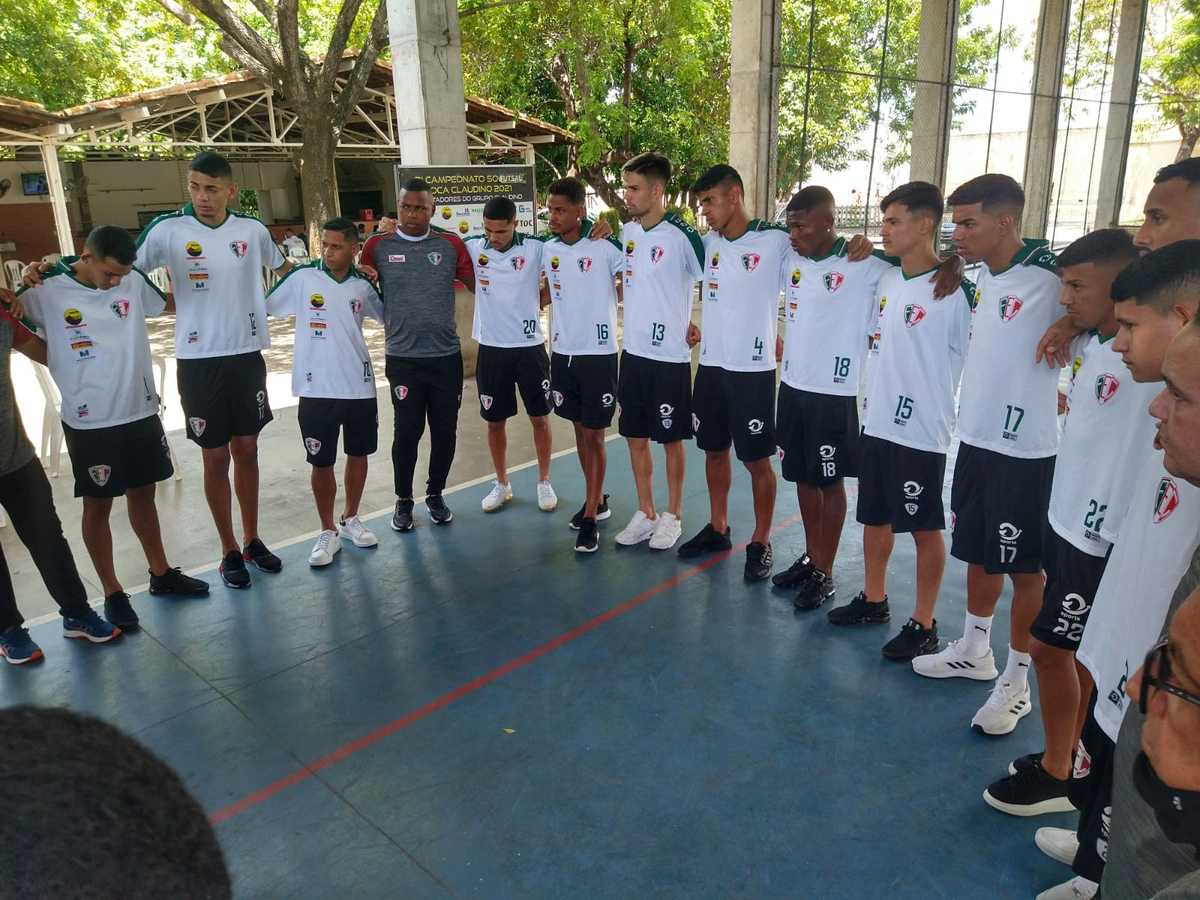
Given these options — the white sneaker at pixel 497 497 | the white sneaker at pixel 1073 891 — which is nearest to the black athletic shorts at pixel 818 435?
the white sneaker at pixel 1073 891

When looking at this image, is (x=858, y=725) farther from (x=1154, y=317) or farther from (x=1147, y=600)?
(x=1154, y=317)

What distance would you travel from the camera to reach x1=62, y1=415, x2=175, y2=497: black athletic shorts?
12.1 feet

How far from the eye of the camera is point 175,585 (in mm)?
4078

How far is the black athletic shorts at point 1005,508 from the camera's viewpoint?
2.87m

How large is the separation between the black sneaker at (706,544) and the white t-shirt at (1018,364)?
1.81 m

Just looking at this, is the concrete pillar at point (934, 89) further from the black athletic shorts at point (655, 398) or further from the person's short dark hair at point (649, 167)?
the black athletic shorts at point (655, 398)

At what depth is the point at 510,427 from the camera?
23.0 feet

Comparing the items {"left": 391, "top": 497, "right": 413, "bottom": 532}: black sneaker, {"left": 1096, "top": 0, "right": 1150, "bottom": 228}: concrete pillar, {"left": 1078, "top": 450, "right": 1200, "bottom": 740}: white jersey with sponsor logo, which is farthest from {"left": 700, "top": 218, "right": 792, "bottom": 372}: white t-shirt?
{"left": 1096, "top": 0, "right": 1150, "bottom": 228}: concrete pillar

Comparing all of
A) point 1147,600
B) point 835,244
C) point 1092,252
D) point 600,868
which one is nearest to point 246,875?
point 600,868

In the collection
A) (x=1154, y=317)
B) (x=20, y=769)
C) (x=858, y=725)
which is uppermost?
(x=1154, y=317)

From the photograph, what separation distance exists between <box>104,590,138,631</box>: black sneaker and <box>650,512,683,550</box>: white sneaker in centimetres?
252

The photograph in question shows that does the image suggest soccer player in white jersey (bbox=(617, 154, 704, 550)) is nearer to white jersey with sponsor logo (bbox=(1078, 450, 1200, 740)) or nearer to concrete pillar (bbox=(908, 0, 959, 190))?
white jersey with sponsor logo (bbox=(1078, 450, 1200, 740))

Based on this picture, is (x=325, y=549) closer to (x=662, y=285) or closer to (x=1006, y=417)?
(x=662, y=285)

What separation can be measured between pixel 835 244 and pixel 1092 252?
1.42 metres
